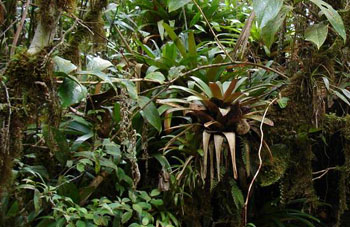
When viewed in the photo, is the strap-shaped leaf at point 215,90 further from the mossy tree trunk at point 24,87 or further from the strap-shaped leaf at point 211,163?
the mossy tree trunk at point 24,87

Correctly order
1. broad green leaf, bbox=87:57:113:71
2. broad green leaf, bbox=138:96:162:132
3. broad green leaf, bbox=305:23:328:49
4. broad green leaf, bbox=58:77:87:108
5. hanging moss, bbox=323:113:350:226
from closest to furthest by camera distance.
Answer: broad green leaf, bbox=58:77:87:108, broad green leaf, bbox=305:23:328:49, broad green leaf, bbox=87:57:113:71, broad green leaf, bbox=138:96:162:132, hanging moss, bbox=323:113:350:226

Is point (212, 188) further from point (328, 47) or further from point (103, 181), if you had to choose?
point (328, 47)

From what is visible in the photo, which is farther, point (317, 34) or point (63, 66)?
point (317, 34)

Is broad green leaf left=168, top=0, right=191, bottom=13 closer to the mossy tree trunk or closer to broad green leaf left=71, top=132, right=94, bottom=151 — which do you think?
the mossy tree trunk

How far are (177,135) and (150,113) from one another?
16cm

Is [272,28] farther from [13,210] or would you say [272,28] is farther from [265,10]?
[13,210]

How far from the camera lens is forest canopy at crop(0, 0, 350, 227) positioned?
1.25m

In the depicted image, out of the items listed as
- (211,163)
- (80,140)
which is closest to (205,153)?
(211,163)

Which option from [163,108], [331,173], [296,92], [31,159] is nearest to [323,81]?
[296,92]

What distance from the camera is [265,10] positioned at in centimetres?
103

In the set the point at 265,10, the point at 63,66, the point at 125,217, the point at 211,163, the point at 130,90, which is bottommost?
the point at 125,217

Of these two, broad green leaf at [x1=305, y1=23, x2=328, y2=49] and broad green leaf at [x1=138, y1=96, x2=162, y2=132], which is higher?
broad green leaf at [x1=305, y1=23, x2=328, y2=49]

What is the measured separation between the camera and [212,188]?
1497 millimetres

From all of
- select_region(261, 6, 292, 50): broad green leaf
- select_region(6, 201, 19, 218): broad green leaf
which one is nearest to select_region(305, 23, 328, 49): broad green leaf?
select_region(261, 6, 292, 50): broad green leaf
